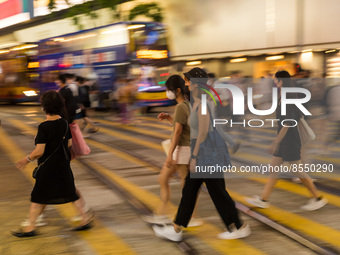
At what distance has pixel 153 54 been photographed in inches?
733

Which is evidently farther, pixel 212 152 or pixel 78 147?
pixel 78 147

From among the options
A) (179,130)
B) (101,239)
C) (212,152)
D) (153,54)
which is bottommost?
(101,239)

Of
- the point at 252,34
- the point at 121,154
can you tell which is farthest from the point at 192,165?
the point at 252,34

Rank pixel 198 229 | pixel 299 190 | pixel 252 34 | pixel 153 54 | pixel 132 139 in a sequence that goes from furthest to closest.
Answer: pixel 252 34
pixel 153 54
pixel 132 139
pixel 299 190
pixel 198 229

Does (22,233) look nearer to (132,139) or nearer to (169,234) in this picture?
(169,234)

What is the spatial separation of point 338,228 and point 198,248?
1.56m

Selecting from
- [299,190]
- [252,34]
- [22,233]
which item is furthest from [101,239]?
[252,34]

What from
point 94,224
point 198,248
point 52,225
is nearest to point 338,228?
point 198,248

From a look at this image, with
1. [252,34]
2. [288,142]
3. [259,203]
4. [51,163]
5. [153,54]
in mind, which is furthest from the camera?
[252,34]

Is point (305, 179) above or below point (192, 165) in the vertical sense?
below

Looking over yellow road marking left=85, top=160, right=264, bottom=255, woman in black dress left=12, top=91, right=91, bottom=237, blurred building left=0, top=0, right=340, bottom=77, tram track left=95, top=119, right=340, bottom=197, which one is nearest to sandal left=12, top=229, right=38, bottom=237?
woman in black dress left=12, top=91, right=91, bottom=237

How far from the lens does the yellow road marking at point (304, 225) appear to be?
463 centimetres

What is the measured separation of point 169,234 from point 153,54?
14.6m

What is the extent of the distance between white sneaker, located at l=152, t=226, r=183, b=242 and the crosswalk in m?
0.16
